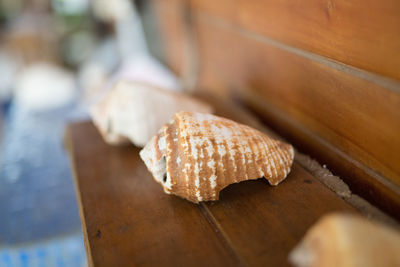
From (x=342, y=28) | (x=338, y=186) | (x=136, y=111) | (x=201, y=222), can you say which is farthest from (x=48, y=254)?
(x=342, y=28)

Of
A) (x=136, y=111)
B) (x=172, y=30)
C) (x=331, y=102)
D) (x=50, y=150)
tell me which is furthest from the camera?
(x=172, y=30)

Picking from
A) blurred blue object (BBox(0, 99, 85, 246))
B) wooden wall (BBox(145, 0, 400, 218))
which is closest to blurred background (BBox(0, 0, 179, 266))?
blurred blue object (BBox(0, 99, 85, 246))

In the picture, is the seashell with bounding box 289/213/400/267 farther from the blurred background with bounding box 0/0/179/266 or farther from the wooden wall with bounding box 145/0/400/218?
the blurred background with bounding box 0/0/179/266

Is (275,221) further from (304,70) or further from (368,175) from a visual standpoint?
(304,70)

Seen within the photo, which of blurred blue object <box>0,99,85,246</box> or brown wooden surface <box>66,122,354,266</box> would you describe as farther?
blurred blue object <box>0,99,85,246</box>

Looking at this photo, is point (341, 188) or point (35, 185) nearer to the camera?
point (341, 188)

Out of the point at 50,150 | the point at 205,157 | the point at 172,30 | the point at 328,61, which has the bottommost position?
the point at 50,150

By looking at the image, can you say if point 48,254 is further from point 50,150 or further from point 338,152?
point 338,152
